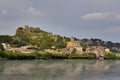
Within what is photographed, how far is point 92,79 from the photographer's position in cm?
5297

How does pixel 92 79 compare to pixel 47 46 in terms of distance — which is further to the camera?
pixel 47 46

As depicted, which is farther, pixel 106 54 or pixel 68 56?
pixel 106 54

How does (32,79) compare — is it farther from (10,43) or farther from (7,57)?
(10,43)

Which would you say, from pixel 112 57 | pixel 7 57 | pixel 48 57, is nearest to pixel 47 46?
pixel 112 57

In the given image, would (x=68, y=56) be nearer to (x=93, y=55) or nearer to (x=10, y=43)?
(x=93, y=55)

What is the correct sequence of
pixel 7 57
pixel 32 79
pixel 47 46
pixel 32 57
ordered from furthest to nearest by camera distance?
1. pixel 47 46
2. pixel 32 57
3. pixel 7 57
4. pixel 32 79

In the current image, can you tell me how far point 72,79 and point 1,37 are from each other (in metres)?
144

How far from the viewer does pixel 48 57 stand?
151 meters

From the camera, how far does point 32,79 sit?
164 ft

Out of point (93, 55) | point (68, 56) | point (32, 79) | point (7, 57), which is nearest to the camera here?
point (32, 79)

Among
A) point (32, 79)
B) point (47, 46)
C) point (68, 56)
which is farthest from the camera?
point (47, 46)

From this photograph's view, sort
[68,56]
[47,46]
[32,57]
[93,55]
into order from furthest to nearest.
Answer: [47,46] → [93,55] → [68,56] → [32,57]

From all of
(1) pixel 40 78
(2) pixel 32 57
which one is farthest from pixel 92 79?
(2) pixel 32 57

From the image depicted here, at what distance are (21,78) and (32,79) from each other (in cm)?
157
